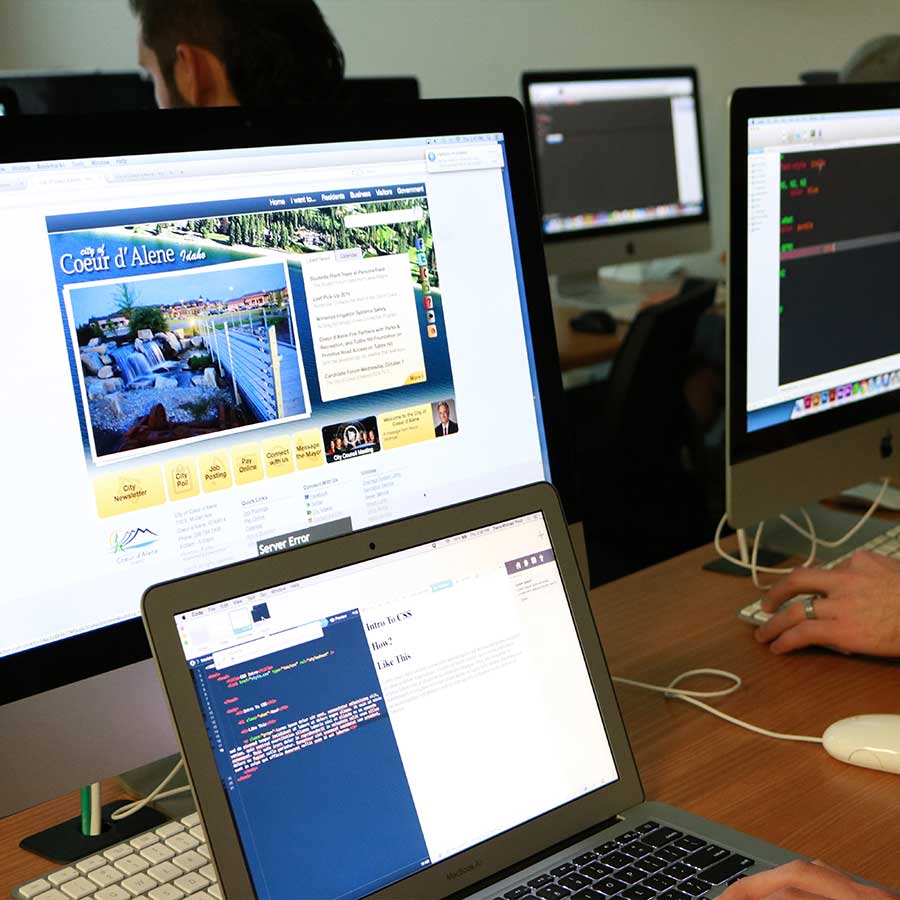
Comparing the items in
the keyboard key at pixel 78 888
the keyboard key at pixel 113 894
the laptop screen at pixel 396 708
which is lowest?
the keyboard key at pixel 113 894

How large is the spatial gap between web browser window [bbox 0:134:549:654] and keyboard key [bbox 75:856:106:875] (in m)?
0.17

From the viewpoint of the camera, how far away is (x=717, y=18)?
4332mm

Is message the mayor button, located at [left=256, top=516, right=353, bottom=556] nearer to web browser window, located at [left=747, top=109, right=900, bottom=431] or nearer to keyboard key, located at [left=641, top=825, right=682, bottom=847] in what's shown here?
keyboard key, located at [left=641, top=825, right=682, bottom=847]

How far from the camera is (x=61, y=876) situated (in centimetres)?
77

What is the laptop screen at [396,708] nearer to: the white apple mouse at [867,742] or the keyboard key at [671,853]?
the keyboard key at [671,853]

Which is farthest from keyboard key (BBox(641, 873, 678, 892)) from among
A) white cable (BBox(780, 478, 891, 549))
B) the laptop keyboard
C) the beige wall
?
the beige wall

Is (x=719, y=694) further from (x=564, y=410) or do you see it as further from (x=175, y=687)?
(x=175, y=687)

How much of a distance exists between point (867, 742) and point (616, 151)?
8.17 feet

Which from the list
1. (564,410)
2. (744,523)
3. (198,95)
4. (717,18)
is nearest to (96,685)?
(564,410)

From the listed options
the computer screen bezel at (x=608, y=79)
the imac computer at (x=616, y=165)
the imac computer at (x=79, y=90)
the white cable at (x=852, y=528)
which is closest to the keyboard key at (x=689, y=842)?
the white cable at (x=852, y=528)

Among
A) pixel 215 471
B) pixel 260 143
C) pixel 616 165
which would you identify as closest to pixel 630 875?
pixel 215 471

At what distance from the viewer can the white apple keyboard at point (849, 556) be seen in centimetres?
114

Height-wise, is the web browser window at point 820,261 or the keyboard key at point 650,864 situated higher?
the web browser window at point 820,261

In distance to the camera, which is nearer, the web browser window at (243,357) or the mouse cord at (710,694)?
the web browser window at (243,357)
